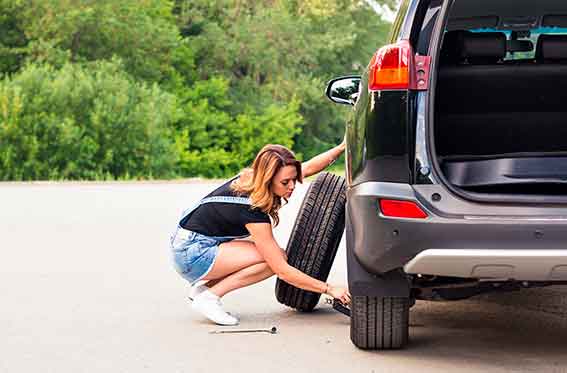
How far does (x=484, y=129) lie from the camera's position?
6391 mm

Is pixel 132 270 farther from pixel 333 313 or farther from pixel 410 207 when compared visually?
pixel 410 207

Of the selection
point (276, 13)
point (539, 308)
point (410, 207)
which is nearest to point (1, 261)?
point (539, 308)

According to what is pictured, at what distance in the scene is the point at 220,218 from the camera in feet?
23.3

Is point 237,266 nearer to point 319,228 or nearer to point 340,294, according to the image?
Answer: point 319,228

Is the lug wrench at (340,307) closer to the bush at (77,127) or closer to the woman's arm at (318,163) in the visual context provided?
the woman's arm at (318,163)

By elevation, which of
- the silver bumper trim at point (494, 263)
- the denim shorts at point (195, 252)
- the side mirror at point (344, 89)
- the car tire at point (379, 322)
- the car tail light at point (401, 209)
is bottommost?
the denim shorts at point (195, 252)

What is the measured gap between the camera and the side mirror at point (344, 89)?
6851mm

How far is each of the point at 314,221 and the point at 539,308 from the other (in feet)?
5.19

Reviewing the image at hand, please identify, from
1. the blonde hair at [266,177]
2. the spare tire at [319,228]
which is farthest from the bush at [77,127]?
the blonde hair at [266,177]

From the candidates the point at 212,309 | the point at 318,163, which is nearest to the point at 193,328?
the point at 212,309

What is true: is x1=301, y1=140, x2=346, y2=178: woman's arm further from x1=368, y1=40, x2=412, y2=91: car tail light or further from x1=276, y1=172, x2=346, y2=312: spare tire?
x1=368, y1=40, x2=412, y2=91: car tail light

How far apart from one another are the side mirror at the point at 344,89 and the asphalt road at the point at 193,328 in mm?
1233

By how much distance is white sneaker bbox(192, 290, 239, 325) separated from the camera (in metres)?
7.02

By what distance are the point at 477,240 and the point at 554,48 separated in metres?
1.56
